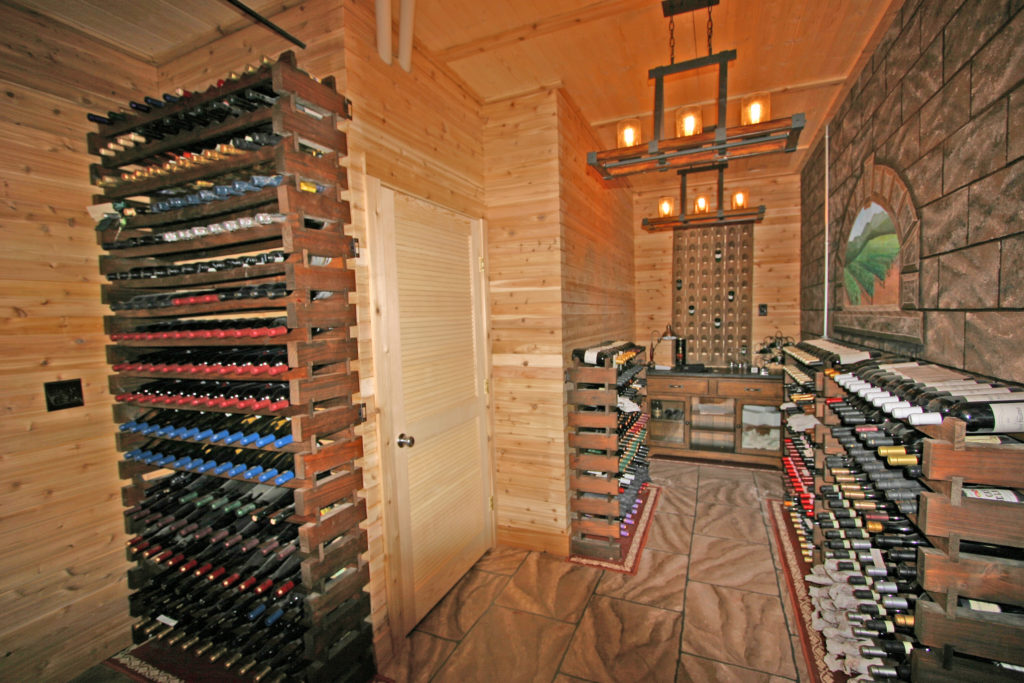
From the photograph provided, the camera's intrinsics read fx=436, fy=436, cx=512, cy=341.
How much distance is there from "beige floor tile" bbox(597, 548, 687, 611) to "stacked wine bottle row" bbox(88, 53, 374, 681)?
58.8 inches

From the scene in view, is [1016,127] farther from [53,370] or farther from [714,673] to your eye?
[53,370]

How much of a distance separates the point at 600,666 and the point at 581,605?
458 millimetres

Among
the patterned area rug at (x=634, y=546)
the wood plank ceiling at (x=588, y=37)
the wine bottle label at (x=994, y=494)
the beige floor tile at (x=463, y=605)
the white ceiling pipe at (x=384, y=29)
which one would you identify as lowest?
the patterned area rug at (x=634, y=546)

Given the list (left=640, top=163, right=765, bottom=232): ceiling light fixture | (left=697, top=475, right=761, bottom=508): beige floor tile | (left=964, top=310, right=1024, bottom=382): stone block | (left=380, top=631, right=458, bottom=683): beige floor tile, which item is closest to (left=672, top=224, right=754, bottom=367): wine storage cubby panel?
(left=640, top=163, right=765, bottom=232): ceiling light fixture

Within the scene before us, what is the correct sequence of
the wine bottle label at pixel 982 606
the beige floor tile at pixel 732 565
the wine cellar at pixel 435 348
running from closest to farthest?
1. the wine bottle label at pixel 982 606
2. the wine cellar at pixel 435 348
3. the beige floor tile at pixel 732 565

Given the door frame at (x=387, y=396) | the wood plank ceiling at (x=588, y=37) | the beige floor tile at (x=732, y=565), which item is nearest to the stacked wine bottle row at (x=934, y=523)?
the beige floor tile at (x=732, y=565)

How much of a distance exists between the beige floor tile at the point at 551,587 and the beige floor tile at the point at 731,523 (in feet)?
3.58

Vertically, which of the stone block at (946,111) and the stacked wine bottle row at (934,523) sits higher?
the stone block at (946,111)

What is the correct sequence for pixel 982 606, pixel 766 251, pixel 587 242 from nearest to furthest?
pixel 982 606
pixel 587 242
pixel 766 251

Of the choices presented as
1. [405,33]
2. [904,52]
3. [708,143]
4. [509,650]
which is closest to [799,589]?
[509,650]

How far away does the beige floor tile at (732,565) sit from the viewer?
8.91 ft

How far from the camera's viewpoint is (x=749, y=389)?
4.54 metres

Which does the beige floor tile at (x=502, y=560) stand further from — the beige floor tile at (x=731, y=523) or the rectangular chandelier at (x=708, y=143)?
the rectangular chandelier at (x=708, y=143)

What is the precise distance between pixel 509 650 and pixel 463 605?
1.46ft
